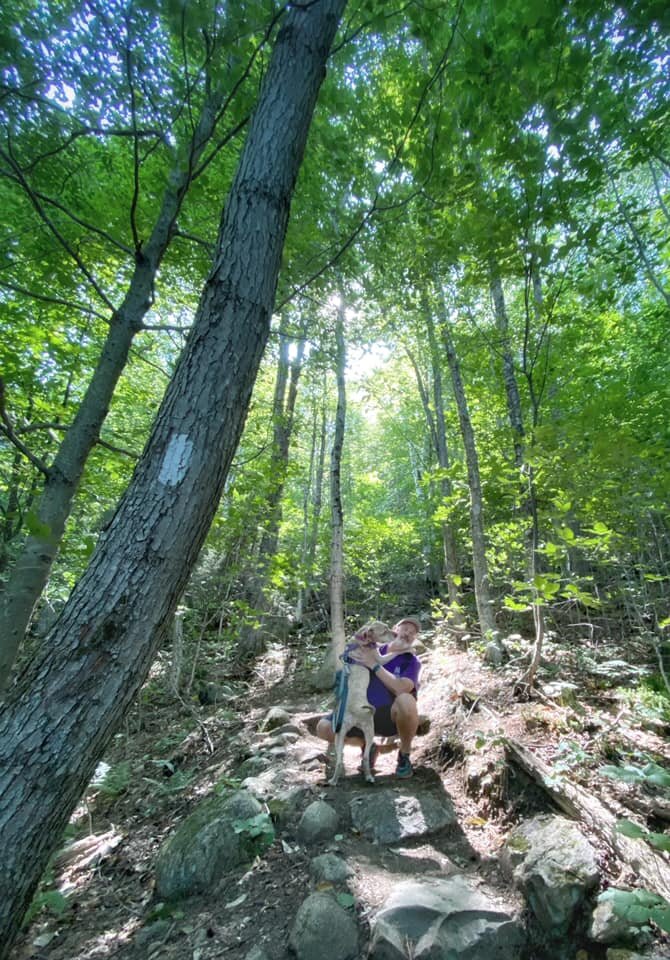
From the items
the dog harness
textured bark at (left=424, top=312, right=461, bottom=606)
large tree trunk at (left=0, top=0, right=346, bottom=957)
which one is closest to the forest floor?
the dog harness

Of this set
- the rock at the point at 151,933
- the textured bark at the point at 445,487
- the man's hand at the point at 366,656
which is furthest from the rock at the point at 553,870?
the textured bark at the point at 445,487

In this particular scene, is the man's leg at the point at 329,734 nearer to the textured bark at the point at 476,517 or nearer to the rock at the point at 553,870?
Answer: the rock at the point at 553,870

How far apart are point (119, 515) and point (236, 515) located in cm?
476

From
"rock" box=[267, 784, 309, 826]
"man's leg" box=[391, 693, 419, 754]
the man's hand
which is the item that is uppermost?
the man's hand

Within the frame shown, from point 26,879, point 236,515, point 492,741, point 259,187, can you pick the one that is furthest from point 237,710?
point 259,187

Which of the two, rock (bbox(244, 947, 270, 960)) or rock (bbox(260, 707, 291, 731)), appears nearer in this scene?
rock (bbox(244, 947, 270, 960))

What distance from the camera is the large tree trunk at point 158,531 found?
4.52ft

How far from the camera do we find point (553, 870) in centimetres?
213

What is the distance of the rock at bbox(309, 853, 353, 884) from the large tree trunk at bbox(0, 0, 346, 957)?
5.82ft

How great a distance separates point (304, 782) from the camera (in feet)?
12.1

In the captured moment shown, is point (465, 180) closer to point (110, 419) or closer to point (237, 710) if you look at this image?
point (237, 710)

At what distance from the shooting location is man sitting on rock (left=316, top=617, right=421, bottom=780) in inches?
151

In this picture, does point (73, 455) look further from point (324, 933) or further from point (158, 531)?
point (324, 933)

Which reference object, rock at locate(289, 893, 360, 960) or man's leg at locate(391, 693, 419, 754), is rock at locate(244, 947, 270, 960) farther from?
man's leg at locate(391, 693, 419, 754)
